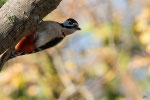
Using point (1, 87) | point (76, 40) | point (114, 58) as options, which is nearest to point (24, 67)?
point (1, 87)

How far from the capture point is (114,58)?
6898mm

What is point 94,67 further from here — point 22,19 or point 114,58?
point 22,19

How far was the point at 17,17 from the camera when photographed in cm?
304

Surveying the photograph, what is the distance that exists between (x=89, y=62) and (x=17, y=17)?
459 centimetres

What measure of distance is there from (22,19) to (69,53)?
4.13 metres

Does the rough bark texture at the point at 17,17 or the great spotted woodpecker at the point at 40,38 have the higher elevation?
the rough bark texture at the point at 17,17

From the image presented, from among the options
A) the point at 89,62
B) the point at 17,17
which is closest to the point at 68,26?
the point at 17,17

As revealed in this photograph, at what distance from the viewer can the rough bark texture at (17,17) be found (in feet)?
9.73

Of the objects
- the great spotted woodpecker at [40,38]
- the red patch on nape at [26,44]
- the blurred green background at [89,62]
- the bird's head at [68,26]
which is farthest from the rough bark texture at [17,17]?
the blurred green background at [89,62]

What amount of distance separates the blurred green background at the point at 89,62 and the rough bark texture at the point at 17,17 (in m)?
3.56

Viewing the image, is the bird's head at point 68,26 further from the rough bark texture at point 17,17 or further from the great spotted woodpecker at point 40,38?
the rough bark texture at point 17,17

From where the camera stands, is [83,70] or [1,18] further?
[83,70]


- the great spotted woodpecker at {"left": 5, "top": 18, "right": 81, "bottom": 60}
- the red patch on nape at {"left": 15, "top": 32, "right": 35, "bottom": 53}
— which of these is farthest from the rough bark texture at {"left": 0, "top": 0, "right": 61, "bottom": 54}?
the red patch on nape at {"left": 15, "top": 32, "right": 35, "bottom": 53}

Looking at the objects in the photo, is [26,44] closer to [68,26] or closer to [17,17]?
[68,26]
